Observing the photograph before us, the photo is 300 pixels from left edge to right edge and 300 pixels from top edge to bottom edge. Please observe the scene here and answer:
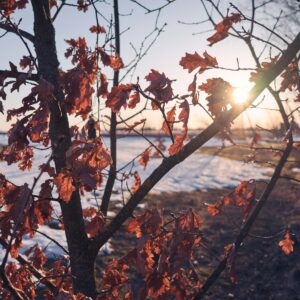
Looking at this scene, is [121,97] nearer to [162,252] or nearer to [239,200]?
[162,252]

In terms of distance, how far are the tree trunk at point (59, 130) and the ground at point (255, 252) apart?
1266mm

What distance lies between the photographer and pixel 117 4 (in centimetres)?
318

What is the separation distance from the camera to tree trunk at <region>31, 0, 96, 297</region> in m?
2.35

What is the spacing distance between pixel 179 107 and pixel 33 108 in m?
0.73

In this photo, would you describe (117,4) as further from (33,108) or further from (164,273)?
(164,273)

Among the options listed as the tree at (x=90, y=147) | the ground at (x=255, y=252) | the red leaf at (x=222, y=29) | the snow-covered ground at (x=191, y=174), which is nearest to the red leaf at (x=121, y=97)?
the tree at (x=90, y=147)

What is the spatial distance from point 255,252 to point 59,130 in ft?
18.8

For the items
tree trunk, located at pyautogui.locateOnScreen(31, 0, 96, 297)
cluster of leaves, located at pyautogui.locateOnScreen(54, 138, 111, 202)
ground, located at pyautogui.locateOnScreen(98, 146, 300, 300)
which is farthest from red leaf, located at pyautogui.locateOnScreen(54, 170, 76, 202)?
ground, located at pyautogui.locateOnScreen(98, 146, 300, 300)

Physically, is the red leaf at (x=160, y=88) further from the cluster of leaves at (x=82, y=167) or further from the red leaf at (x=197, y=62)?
the cluster of leaves at (x=82, y=167)

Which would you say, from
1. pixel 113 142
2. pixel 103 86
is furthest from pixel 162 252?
pixel 103 86

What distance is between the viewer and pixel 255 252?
7254 millimetres

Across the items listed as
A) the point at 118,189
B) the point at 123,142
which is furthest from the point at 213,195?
Answer: the point at 123,142

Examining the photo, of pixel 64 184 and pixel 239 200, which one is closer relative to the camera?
pixel 64 184

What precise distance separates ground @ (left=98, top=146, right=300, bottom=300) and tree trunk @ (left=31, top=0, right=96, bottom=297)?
1.27 meters
